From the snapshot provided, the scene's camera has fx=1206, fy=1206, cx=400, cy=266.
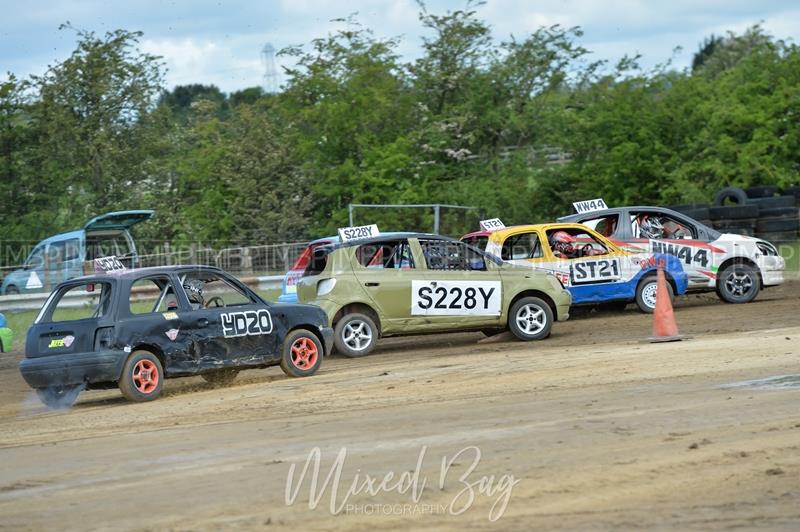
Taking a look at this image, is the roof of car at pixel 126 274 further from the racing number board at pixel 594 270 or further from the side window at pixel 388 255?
the racing number board at pixel 594 270

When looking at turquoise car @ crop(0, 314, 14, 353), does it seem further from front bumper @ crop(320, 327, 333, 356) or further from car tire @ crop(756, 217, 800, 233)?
car tire @ crop(756, 217, 800, 233)

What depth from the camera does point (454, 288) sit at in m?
16.5

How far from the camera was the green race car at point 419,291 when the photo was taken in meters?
16.2

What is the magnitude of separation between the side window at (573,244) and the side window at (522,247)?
22cm

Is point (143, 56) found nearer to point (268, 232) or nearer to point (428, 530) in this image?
point (268, 232)

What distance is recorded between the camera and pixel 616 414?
31.0ft

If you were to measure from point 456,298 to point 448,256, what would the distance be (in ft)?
2.01

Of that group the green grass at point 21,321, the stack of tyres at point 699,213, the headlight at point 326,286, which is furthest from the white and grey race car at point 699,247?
the green grass at point 21,321

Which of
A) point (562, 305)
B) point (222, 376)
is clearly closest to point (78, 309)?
point (222, 376)

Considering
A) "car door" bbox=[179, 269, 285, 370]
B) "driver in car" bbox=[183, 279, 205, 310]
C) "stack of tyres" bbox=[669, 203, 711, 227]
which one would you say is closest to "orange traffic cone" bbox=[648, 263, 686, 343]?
"car door" bbox=[179, 269, 285, 370]

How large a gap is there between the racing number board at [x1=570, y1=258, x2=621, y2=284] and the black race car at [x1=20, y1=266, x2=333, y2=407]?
5.88 metres

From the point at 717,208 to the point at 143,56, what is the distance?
64.6ft

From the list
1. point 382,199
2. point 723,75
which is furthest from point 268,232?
point 723,75

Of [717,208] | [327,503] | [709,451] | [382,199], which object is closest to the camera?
[327,503]
